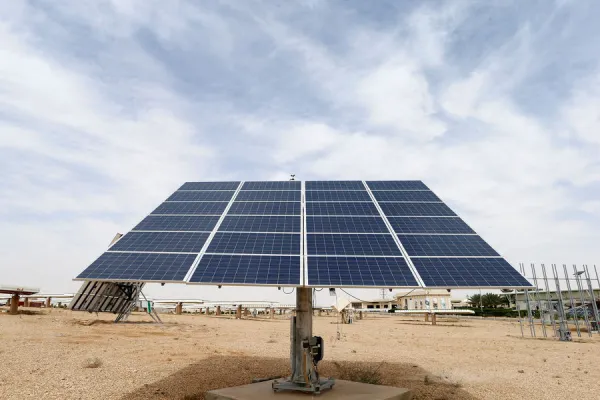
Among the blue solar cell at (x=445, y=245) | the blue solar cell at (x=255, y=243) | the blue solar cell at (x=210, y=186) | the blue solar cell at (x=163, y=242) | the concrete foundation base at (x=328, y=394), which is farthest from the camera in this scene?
the blue solar cell at (x=210, y=186)

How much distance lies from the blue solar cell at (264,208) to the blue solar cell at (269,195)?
1.75ft

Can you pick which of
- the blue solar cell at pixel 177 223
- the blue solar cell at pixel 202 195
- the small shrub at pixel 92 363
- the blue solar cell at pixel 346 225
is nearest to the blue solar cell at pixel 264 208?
the blue solar cell at pixel 202 195

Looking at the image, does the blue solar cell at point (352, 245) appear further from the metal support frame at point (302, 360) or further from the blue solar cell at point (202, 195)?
the blue solar cell at point (202, 195)


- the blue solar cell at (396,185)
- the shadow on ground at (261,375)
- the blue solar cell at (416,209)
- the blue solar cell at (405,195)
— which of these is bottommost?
the shadow on ground at (261,375)

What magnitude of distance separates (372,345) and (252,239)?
18.7m

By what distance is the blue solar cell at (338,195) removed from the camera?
18.5 meters

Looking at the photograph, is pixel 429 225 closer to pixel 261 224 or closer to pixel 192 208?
pixel 261 224

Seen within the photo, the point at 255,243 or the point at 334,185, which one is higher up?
the point at 334,185

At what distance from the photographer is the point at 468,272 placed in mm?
11914

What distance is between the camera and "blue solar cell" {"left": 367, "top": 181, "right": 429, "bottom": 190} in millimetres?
19980

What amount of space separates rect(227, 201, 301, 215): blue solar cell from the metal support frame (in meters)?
4.88

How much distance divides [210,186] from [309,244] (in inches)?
362

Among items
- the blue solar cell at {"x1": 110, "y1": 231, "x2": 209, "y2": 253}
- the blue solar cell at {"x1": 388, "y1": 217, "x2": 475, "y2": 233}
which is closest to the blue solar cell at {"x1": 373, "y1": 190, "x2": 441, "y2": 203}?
the blue solar cell at {"x1": 388, "y1": 217, "x2": 475, "y2": 233}

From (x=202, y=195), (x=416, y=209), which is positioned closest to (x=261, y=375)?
(x=202, y=195)
